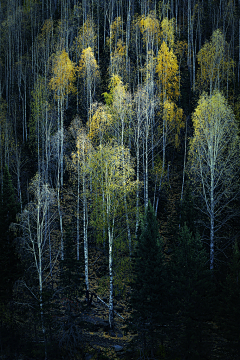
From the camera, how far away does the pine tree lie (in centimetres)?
1226

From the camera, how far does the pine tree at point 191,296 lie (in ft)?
40.2

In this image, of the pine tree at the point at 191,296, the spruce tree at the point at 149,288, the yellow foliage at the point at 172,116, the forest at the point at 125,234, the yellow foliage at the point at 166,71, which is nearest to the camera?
the pine tree at the point at 191,296

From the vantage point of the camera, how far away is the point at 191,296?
41.0 ft

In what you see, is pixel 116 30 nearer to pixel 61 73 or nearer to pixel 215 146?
pixel 61 73

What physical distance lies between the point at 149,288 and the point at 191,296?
6.30ft

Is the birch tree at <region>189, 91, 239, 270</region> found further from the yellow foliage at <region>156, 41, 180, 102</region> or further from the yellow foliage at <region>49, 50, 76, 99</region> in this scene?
the yellow foliage at <region>49, 50, 76, 99</region>

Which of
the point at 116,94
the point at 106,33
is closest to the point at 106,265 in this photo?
the point at 116,94

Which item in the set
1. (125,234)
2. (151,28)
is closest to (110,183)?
(125,234)

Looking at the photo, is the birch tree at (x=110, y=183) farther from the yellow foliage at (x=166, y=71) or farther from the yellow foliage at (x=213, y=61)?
the yellow foliage at (x=213, y=61)

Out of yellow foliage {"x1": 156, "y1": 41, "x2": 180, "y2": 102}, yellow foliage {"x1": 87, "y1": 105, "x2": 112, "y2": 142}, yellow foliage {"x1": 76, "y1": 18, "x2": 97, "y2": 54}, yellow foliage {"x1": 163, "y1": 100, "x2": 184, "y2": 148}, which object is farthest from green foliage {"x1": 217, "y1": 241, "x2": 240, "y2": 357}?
yellow foliage {"x1": 76, "y1": 18, "x2": 97, "y2": 54}

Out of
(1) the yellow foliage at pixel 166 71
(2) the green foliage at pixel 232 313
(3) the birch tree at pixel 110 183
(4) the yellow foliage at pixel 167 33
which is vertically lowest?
(2) the green foliage at pixel 232 313

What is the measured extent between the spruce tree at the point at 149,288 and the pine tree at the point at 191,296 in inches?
26.8

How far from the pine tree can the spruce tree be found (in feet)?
2.24

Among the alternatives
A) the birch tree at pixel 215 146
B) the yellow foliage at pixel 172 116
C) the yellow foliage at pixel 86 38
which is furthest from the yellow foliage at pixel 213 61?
the yellow foliage at pixel 86 38
